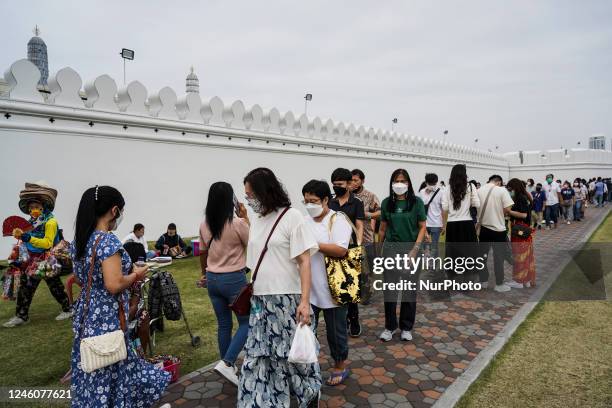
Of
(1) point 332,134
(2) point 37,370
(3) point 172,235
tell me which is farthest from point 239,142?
(2) point 37,370

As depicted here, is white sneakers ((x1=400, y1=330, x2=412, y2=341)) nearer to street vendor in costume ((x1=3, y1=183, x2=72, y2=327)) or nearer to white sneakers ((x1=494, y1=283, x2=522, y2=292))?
white sneakers ((x1=494, y1=283, x2=522, y2=292))

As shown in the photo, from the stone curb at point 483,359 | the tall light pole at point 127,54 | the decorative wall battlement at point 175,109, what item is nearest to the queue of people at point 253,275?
the stone curb at point 483,359

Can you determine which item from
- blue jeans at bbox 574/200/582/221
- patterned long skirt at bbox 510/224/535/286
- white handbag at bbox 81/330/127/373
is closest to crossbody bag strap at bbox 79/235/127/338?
white handbag at bbox 81/330/127/373

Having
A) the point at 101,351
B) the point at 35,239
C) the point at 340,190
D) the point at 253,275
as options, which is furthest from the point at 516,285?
the point at 35,239

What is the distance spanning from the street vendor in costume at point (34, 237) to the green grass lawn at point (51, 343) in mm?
316

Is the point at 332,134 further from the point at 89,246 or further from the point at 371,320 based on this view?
the point at 89,246

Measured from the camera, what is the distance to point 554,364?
323 centimetres

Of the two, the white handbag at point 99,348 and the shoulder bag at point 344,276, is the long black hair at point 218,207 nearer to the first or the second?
the shoulder bag at point 344,276

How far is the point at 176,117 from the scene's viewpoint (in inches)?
320

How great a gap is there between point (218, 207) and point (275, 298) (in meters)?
0.90

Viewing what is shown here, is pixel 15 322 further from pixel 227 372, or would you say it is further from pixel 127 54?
pixel 127 54

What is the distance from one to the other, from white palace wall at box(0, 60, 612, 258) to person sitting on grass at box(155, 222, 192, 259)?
625mm

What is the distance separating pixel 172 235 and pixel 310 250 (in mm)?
5584

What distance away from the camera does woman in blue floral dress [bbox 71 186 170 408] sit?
2.05m
